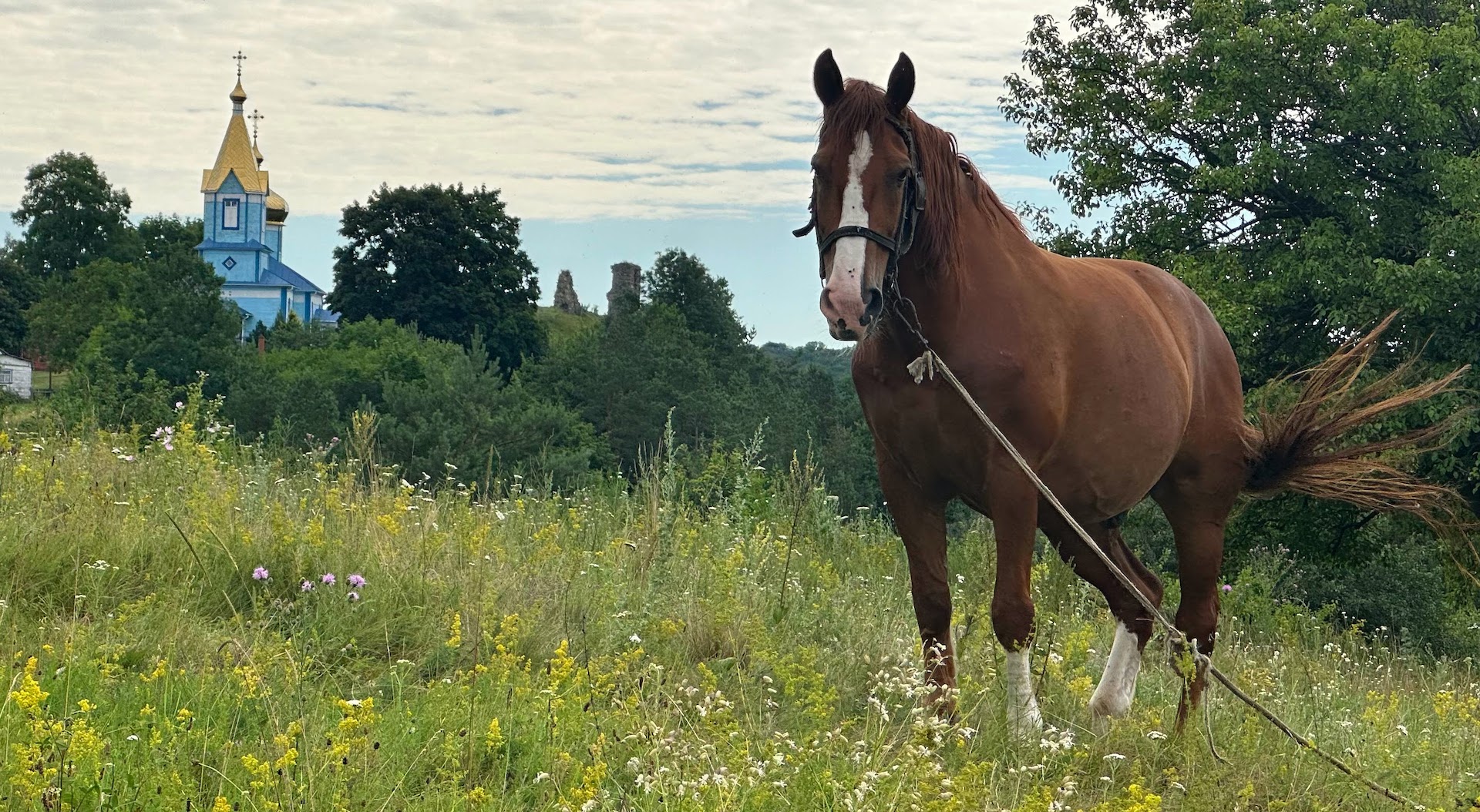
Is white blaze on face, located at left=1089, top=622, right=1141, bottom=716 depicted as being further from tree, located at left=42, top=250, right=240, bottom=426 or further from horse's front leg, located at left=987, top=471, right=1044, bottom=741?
tree, located at left=42, top=250, right=240, bottom=426

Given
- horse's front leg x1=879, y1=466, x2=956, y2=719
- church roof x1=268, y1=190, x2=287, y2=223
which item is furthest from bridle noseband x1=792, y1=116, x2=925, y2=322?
church roof x1=268, y1=190, x2=287, y2=223

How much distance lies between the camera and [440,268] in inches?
2766

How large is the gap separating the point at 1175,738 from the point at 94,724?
3.36 meters

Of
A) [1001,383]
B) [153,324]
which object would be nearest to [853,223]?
[1001,383]

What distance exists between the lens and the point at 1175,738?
4.37 meters

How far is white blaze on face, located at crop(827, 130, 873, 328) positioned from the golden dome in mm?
123203

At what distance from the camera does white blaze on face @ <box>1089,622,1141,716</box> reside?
16.6 feet

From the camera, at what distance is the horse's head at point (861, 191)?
3736 millimetres

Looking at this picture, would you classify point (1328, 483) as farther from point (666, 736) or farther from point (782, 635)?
point (666, 736)

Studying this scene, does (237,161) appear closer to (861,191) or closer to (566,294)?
(566,294)

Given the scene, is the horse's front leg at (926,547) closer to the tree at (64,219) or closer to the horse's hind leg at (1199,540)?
the horse's hind leg at (1199,540)

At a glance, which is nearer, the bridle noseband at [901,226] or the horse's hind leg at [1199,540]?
the bridle noseband at [901,226]

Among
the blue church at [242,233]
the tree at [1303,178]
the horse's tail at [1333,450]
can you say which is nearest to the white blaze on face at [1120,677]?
the horse's tail at [1333,450]

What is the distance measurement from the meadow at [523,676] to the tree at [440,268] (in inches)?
2503
